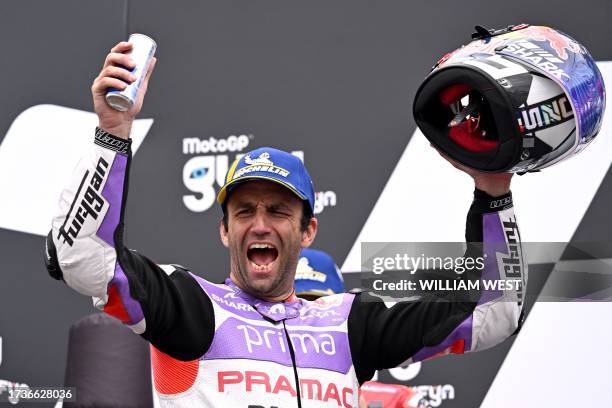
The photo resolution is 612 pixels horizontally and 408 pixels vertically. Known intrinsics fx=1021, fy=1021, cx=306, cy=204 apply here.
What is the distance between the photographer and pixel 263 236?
2.20 metres

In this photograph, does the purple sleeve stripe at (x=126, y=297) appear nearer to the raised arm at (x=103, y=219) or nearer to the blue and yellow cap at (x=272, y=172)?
the raised arm at (x=103, y=219)

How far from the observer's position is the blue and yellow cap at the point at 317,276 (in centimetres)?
324

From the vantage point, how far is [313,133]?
3682 mm

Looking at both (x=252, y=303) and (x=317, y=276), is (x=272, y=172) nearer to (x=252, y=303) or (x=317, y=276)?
(x=252, y=303)

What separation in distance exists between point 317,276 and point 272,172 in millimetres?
1123

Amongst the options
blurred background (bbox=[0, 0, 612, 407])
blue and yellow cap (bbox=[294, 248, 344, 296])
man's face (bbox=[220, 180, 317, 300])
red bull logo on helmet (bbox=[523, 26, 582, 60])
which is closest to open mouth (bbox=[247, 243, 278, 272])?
man's face (bbox=[220, 180, 317, 300])

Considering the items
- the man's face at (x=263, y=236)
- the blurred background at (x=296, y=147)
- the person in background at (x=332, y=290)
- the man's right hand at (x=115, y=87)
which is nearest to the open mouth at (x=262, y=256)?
the man's face at (x=263, y=236)

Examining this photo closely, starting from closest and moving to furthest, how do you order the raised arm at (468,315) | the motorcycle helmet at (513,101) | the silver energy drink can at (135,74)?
the silver energy drink can at (135,74) < the motorcycle helmet at (513,101) < the raised arm at (468,315)

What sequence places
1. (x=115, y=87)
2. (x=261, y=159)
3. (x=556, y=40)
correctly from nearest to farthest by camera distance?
(x=115, y=87) → (x=556, y=40) → (x=261, y=159)

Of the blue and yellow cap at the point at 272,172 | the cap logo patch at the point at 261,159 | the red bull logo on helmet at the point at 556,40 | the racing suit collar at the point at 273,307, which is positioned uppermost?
the red bull logo on helmet at the point at 556,40

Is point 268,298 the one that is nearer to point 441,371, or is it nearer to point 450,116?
point 450,116

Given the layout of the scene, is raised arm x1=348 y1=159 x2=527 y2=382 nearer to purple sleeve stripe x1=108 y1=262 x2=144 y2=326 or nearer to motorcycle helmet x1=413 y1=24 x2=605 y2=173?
motorcycle helmet x1=413 y1=24 x2=605 y2=173

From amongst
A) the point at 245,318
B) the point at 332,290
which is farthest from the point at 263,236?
the point at 332,290

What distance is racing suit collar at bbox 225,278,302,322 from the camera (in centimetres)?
219
